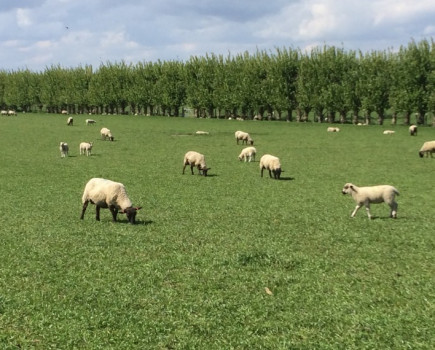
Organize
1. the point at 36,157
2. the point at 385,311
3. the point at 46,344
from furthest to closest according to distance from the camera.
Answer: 1. the point at 36,157
2. the point at 385,311
3. the point at 46,344

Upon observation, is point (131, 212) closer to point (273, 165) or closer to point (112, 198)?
point (112, 198)

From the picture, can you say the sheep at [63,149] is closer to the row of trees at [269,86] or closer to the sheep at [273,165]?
the sheep at [273,165]

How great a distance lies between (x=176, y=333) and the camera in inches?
281

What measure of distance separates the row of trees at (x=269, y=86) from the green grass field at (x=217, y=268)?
44432 millimetres

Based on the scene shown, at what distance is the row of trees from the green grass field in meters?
44.4

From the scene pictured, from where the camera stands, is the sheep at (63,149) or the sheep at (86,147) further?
the sheep at (86,147)

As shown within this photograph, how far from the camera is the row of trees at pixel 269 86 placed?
61.8 meters

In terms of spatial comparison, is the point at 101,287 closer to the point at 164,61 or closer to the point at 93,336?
the point at 93,336

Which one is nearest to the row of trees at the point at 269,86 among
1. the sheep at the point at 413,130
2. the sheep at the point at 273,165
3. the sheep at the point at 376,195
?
the sheep at the point at 413,130

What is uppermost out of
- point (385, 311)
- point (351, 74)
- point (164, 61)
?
point (164, 61)

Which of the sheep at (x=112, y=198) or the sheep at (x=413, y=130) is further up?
the sheep at (x=413, y=130)

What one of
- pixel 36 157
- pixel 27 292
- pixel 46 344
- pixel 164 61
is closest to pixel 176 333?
pixel 46 344

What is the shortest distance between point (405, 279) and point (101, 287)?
21.4 feet

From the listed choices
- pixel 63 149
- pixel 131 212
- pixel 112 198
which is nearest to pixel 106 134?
pixel 63 149
